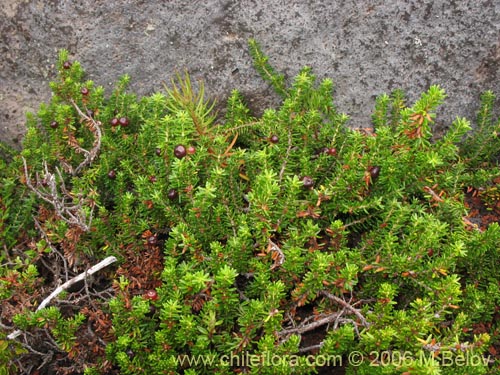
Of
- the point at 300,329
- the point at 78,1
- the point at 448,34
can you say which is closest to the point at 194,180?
the point at 300,329

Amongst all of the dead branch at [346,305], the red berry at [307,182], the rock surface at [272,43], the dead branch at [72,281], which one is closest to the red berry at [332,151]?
the red berry at [307,182]

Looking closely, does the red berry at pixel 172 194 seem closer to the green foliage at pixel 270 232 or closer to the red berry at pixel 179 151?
the green foliage at pixel 270 232

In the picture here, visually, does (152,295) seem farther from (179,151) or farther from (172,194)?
(179,151)

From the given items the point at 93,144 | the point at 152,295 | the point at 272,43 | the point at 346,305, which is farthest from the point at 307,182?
the point at 93,144

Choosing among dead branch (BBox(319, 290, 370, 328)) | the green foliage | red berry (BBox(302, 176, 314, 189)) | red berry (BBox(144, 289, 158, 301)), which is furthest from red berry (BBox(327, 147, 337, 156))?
red berry (BBox(144, 289, 158, 301))

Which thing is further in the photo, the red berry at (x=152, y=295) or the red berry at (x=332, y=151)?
the red berry at (x=332, y=151)

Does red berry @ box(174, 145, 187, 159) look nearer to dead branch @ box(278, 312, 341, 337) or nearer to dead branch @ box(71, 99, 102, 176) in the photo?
dead branch @ box(71, 99, 102, 176)
